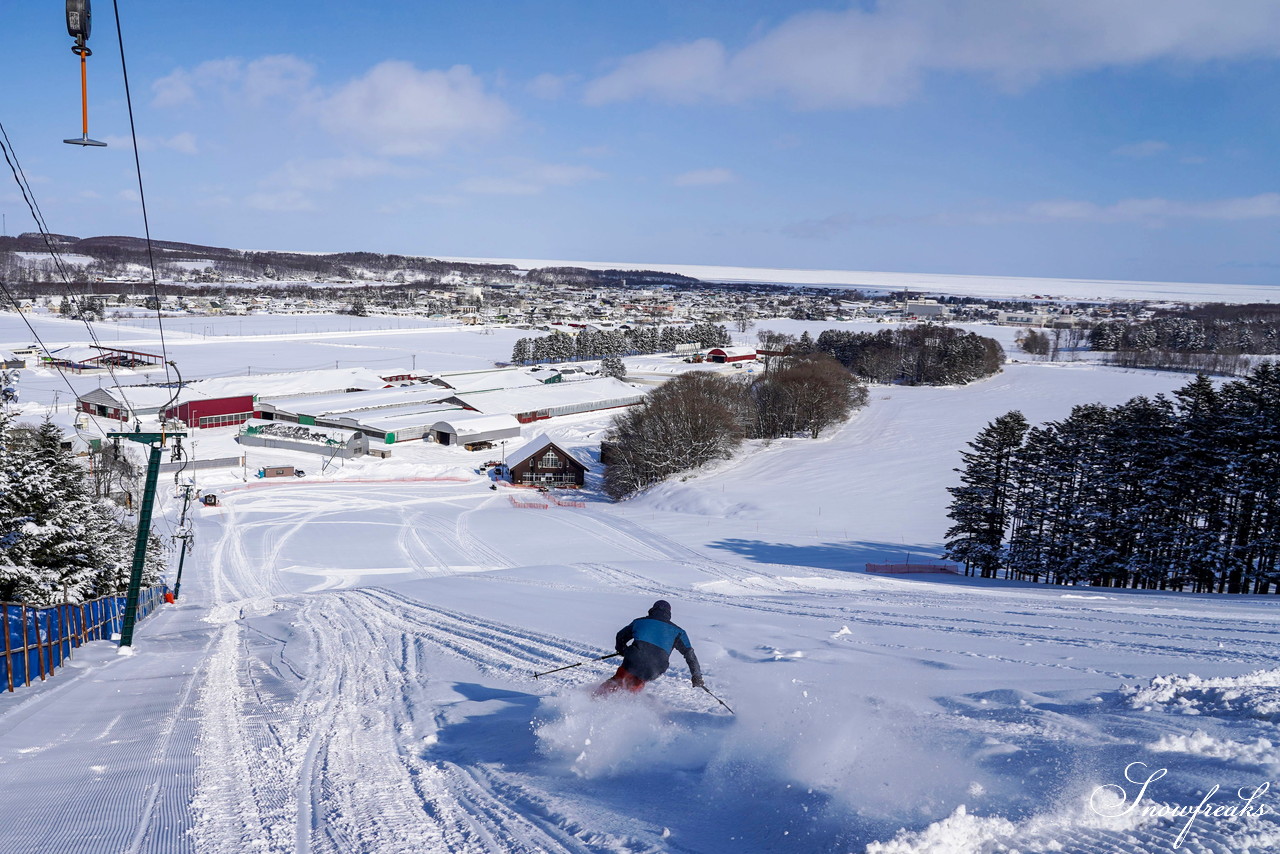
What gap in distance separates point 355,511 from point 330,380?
39194 millimetres

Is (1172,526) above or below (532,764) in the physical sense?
below

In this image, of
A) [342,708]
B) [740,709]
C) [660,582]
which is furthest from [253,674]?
[660,582]

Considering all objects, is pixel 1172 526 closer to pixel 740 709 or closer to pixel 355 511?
pixel 740 709

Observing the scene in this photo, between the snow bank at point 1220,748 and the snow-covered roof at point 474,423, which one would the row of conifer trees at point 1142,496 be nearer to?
the snow bank at point 1220,748

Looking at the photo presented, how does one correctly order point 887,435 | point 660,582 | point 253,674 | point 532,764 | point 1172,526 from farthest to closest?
point 887,435, point 1172,526, point 660,582, point 253,674, point 532,764

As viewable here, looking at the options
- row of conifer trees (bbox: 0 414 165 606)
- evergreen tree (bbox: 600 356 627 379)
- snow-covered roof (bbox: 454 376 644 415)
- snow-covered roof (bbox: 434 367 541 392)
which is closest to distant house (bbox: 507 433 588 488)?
snow-covered roof (bbox: 454 376 644 415)

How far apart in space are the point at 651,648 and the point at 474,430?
47.9 meters

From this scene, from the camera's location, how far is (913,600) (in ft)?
42.5

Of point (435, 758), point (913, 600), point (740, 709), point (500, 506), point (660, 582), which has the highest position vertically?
point (740, 709)

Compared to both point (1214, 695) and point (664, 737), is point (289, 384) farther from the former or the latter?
point (1214, 695)

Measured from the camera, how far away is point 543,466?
138ft

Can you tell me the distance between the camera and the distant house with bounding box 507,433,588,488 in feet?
137

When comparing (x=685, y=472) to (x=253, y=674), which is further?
(x=685, y=472)

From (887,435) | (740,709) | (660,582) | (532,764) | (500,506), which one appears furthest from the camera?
(887,435)
